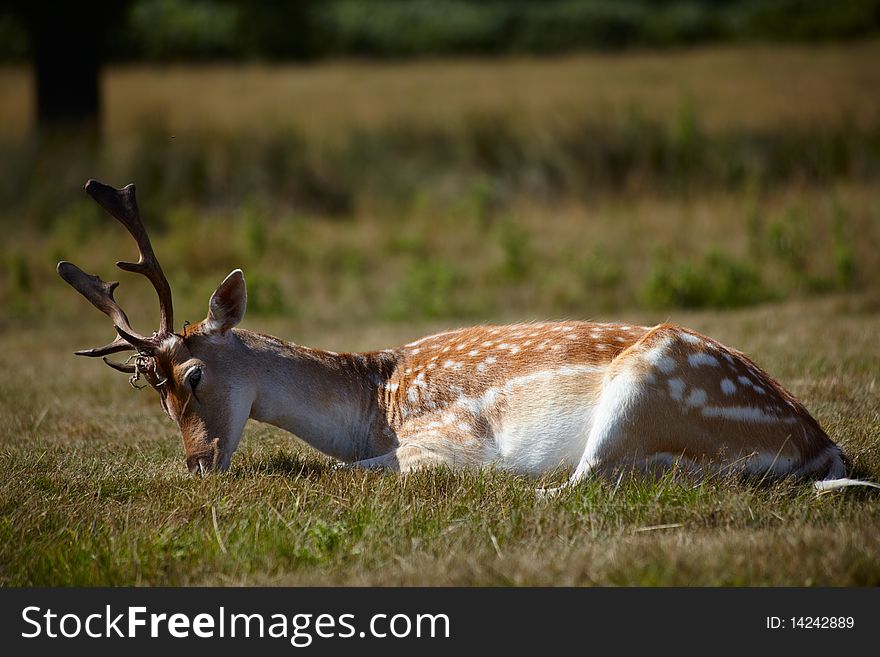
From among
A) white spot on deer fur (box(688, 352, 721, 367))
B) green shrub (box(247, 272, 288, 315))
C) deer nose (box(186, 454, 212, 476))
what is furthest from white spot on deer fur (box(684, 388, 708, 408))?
green shrub (box(247, 272, 288, 315))

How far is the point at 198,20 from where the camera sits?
31141 mm

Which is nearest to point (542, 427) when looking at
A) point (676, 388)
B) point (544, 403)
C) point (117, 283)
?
point (544, 403)

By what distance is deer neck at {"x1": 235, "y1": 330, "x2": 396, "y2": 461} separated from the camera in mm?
5715

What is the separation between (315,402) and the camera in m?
5.79

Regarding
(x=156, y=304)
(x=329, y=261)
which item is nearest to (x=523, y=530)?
(x=156, y=304)

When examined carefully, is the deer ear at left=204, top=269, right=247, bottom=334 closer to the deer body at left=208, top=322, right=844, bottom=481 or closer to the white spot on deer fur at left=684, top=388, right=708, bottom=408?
the deer body at left=208, top=322, right=844, bottom=481

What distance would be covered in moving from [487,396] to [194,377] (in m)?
1.47

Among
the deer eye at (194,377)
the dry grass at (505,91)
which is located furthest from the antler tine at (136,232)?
the dry grass at (505,91)

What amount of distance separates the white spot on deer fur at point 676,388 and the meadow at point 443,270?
1.36 feet

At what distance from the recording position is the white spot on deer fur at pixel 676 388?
5000mm

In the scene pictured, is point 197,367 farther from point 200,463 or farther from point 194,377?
point 200,463

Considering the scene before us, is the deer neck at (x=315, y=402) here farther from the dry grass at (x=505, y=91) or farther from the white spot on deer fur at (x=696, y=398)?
the dry grass at (x=505, y=91)

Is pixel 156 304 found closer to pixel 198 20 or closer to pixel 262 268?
pixel 262 268

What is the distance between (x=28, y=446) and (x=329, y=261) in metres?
7.88
